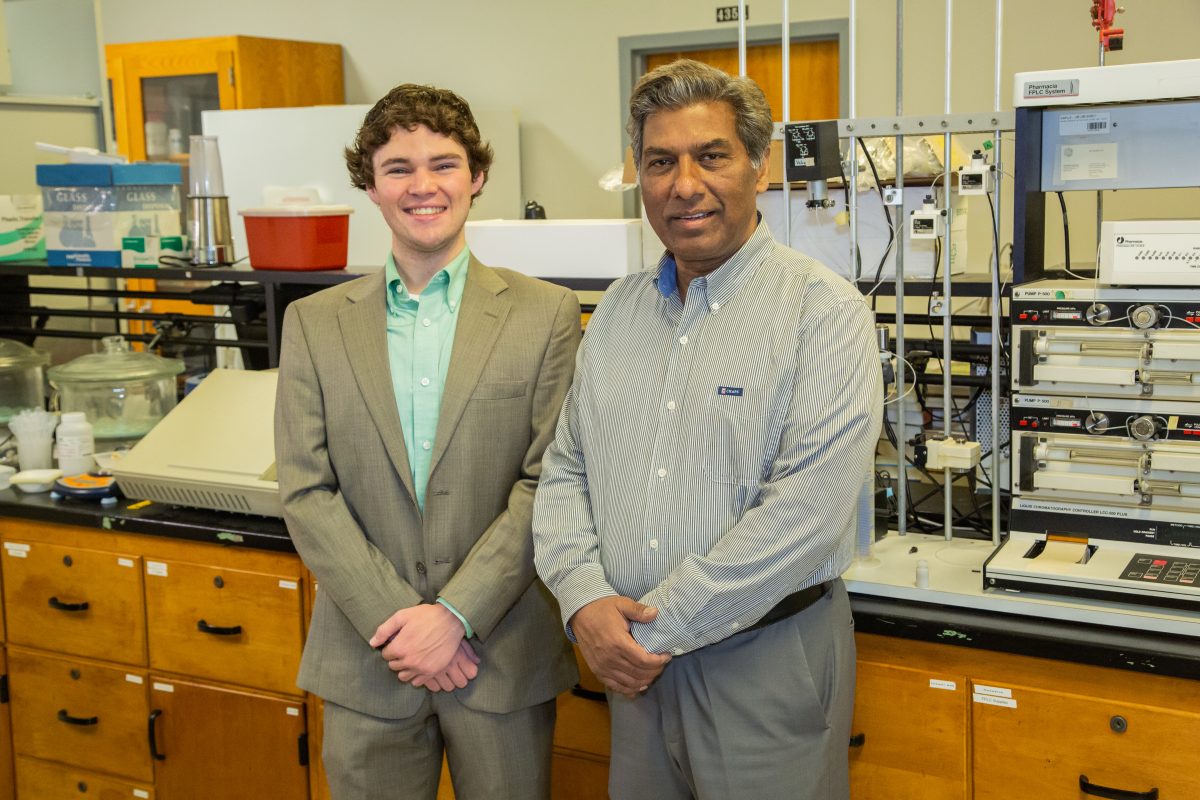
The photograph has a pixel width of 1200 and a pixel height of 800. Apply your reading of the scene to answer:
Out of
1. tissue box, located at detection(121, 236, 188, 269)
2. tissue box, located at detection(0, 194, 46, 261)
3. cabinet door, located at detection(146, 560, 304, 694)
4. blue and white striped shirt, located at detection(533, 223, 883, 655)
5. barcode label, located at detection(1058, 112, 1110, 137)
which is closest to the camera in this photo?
blue and white striped shirt, located at detection(533, 223, 883, 655)

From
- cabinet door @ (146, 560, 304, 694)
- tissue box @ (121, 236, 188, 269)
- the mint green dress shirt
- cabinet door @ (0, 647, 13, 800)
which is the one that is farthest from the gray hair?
cabinet door @ (0, 647, 13, 800)

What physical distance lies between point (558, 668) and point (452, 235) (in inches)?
27.1

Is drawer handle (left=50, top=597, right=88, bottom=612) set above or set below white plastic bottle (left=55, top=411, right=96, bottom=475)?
below

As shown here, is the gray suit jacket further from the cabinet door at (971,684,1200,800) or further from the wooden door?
the wooden door

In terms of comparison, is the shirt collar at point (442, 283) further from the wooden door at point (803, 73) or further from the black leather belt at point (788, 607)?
the wooden door at point (803, 73)

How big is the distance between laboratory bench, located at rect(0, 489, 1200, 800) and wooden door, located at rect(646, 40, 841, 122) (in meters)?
3.38

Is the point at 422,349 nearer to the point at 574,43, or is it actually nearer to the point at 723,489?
the point at 723,489

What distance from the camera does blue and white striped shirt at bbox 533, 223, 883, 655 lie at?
145 centimetres

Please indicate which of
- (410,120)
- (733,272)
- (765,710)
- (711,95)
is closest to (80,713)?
(410,120)

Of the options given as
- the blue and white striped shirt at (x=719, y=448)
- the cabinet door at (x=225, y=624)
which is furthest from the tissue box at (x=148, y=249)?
the blue and white striped shirt at (x=719, y=448)

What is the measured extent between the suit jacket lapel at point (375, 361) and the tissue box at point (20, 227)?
5.99 feet

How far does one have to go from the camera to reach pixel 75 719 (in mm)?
2586

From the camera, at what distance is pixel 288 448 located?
178 centimetres

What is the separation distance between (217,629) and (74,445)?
60 cm
